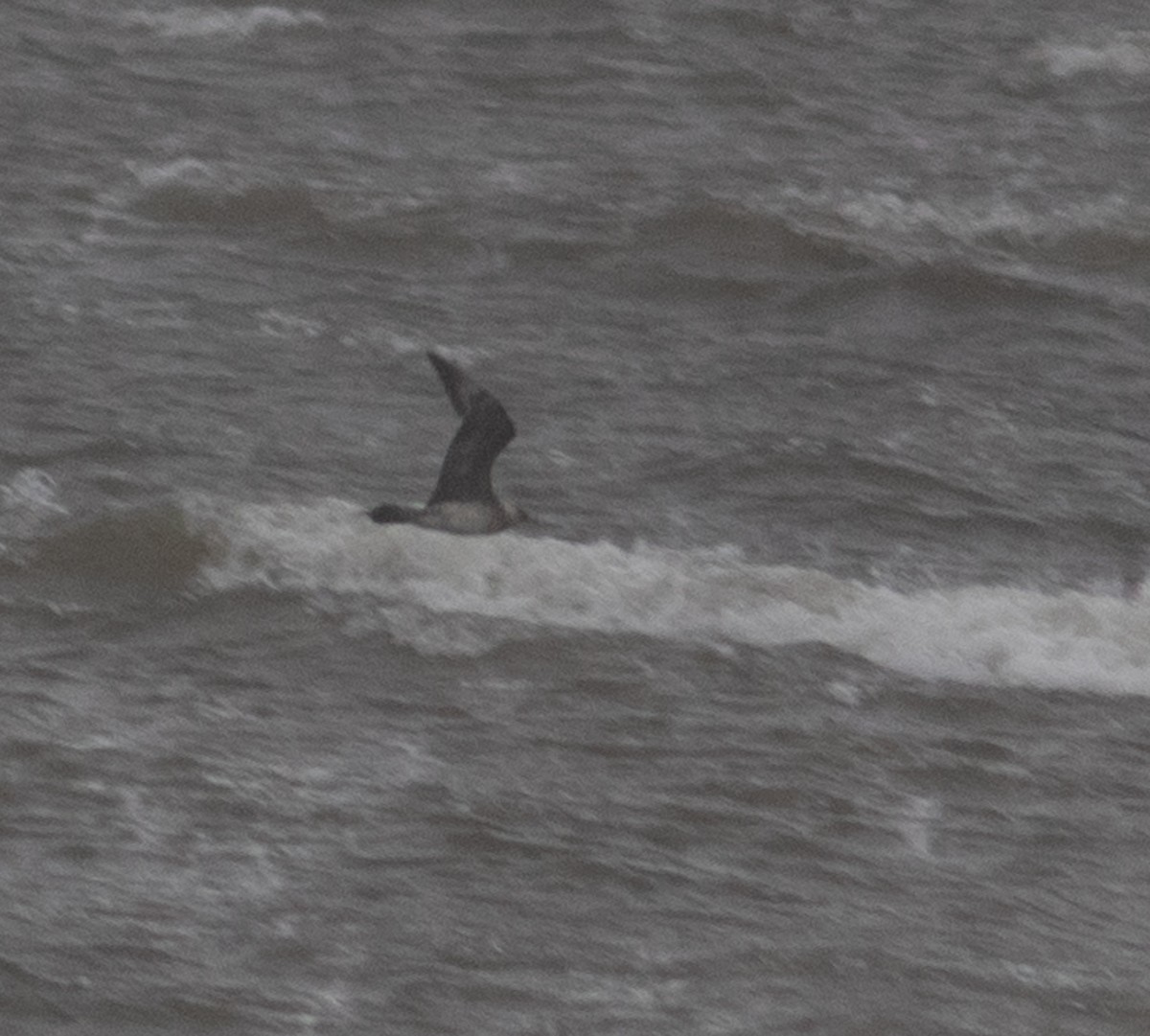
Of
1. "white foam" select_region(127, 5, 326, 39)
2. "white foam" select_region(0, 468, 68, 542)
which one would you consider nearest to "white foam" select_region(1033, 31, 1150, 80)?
"white foam" select_region(127, 5, 326, 39)

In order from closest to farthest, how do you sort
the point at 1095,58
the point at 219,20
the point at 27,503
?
the point at 27,503
the point at 219,20
the point at 1095,58

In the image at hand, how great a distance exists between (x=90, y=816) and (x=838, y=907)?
7.87ft

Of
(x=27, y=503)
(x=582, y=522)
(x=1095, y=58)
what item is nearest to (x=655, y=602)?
(x=582, y=522)

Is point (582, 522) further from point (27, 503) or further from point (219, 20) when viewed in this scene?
point (219, 20)

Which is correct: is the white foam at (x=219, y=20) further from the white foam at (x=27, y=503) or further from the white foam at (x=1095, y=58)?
the white foam at (x=27, y=503)

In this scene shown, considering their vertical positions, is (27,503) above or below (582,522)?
below

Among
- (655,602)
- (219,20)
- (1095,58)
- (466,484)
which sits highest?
(1095,58)

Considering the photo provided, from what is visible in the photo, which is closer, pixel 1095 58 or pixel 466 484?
pixel 466 484

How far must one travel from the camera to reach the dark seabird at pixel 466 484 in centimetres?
1520

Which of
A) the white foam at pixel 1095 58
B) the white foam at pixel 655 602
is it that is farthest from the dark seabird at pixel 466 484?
the white foam at pixel 1095 58

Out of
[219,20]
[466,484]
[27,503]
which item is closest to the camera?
[466,484]

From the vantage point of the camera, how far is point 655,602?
51.0ft

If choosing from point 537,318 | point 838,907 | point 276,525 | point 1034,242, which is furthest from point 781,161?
point 838,907

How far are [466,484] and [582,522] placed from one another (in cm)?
109
